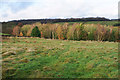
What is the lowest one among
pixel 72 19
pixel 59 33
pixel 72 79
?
pixel 72 79

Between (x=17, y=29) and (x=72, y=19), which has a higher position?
(x=72, y=19)

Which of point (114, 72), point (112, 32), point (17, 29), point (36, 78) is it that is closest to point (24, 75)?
point (36, 78)

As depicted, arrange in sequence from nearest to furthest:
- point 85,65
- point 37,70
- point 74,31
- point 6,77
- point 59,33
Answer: point 6,77, point 37,70, point 85,65, point 74,31, point 59,33

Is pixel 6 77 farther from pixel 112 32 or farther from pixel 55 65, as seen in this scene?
pixel 112 32

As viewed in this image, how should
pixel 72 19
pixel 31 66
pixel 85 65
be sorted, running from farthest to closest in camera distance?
pixel 72 19 → pixel 85 65 → pixel 31 66

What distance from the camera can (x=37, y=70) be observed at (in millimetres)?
9945

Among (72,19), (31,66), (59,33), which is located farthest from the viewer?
(72,19)

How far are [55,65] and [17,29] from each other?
104228 millimetres

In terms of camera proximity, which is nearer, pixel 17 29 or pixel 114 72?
pixel 114 72

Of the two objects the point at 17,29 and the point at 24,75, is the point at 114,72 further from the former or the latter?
the point at 17,29

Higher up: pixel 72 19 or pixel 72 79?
pixel 72 19

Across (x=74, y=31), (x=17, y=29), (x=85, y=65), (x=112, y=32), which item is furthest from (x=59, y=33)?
(x=85, y=65)

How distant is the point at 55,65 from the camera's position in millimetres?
11469

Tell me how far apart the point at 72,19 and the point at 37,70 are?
157m
